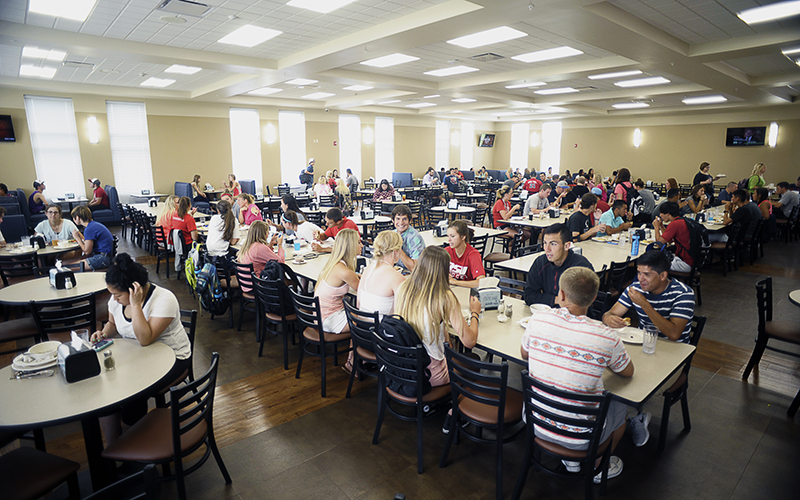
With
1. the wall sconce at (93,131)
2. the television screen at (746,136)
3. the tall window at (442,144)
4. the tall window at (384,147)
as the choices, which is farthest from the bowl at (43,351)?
the television screen at (746,136)

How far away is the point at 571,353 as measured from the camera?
2.03 m

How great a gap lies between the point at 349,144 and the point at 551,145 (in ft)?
31.0

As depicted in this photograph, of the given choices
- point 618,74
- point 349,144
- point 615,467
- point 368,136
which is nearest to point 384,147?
point 368,136

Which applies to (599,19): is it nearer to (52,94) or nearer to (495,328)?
(495,328)

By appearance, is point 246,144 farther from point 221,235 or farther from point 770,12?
point 770,12

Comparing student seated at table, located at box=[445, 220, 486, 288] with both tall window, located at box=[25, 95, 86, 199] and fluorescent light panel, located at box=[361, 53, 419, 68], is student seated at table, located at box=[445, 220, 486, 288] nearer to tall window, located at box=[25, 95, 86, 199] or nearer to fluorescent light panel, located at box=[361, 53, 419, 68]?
fluorescent light panel, located at box=[361, 53, 419, 68]

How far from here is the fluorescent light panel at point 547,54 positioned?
680cm

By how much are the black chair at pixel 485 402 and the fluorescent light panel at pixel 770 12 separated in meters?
5.28

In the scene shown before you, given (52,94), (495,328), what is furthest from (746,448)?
(52,94)

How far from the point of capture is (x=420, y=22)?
16.3ft

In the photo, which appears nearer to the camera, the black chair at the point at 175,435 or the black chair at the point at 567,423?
the black chair at the point at 567,423

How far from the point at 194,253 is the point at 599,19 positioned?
5.24 metres

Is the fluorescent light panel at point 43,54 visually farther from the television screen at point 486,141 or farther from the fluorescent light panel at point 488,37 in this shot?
the television screen at point 486,141

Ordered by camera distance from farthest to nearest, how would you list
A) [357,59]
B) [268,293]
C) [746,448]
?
[357,59] < [268,293] < [746,448]
